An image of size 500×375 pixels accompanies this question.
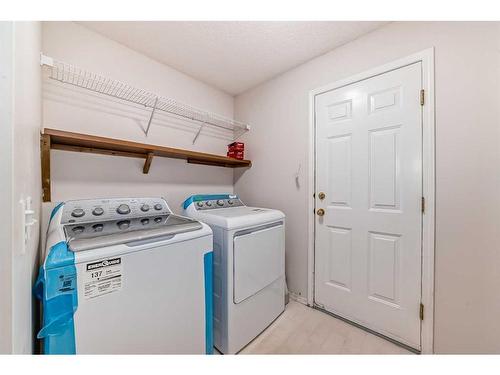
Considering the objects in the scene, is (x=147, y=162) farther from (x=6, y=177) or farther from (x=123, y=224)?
(x=6, y=177)

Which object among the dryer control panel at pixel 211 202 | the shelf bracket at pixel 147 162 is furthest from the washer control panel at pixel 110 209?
the shelf bracket at pixel 147 162

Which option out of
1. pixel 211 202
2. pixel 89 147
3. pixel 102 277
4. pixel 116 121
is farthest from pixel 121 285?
pixel 116 121

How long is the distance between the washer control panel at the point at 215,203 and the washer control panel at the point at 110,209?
29cm

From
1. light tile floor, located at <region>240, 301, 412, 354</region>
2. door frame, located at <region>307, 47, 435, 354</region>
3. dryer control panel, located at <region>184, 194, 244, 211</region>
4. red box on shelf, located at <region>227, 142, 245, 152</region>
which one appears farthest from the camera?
red box on shelf, located at <region>227, 142, 245, 152</region>

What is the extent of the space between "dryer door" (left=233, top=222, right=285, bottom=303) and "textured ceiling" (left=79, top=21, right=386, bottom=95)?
1.55 meters

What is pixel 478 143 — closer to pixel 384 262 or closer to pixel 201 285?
pixel 384 262

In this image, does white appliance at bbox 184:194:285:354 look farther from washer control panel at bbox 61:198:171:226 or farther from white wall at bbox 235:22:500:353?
white wall at bbox 235:22:500:353

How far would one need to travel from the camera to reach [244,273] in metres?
1.46

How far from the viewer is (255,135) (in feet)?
7.91

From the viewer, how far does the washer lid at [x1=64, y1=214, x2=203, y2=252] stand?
0.90 m

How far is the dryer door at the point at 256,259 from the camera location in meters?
1.42

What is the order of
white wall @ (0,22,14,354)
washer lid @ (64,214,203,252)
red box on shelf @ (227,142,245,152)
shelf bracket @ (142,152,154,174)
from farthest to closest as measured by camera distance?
red box on shelf @ (227,142,245,152)
shelf bracket @ (142,152,154,174)
washer lid @ (64,214,203,252)
white wall @ (0,22,14,354)

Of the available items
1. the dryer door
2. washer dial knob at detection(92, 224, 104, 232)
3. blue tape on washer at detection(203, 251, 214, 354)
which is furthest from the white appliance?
washer dial knob at detection(92, 224, 104, 232)

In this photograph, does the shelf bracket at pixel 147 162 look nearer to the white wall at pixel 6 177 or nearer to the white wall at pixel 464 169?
the white wall at pixel 6 177
